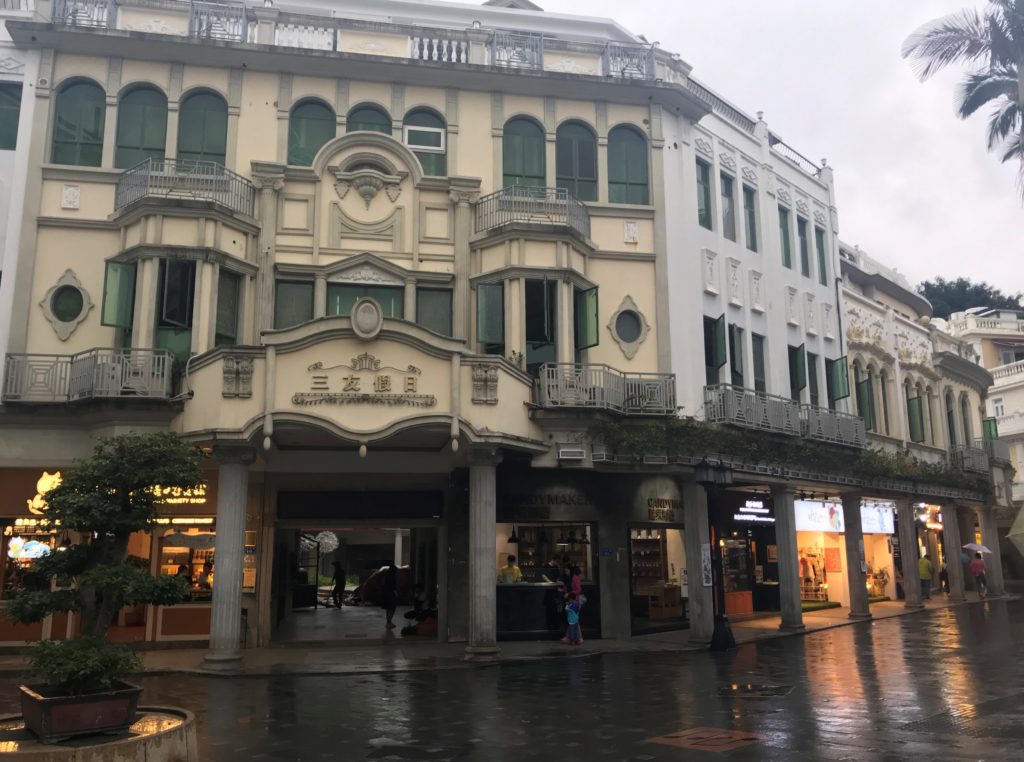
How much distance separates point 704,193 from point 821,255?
7.48 meters

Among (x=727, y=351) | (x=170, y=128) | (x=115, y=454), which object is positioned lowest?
(x=115, y=454)

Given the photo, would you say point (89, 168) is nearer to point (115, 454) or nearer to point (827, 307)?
point (115, 454)

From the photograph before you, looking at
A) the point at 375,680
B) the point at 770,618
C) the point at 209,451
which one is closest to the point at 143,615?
the point at 209,451

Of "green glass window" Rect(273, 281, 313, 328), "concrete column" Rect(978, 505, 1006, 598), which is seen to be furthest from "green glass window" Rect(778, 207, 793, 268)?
"concrete column" Rect(978, 505, 1006, 598)

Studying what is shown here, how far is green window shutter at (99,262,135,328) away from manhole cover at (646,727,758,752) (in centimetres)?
1498

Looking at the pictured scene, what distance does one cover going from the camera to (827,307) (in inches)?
1196

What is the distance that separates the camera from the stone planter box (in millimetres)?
9242

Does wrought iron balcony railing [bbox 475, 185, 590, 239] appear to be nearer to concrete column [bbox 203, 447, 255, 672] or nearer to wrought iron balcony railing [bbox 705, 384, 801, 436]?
wrought iron balcony railing [bbox 705, 384, 801, 436]

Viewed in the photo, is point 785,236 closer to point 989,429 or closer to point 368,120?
point 368,120

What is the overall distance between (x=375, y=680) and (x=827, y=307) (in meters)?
20.9


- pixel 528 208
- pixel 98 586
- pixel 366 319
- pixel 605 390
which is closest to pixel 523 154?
pixel 528 208

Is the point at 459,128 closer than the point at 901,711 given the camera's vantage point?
No

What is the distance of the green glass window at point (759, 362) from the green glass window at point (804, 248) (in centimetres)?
408

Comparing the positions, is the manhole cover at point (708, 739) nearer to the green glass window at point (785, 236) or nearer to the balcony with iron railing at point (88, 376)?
the balcony with iron railing at point (88, 376)
